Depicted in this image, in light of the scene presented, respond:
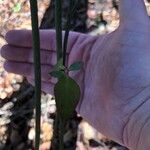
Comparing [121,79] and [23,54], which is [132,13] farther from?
[23,54]

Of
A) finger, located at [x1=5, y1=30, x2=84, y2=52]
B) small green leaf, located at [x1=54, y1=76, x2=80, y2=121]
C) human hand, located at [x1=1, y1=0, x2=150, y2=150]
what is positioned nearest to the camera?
small green leaf, located at [x1=54, y1=76, x2=80, y2=121]

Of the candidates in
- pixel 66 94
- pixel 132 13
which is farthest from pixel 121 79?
pixel 66 94

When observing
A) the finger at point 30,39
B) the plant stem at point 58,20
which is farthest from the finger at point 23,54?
the plant stem at point 58,20

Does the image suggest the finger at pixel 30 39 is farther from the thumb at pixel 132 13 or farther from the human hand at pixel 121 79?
the thumb at pixel 132 13

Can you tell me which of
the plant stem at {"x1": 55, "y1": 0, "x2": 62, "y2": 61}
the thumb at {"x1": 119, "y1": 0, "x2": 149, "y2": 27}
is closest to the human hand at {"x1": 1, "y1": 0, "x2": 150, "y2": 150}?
the thumb at {"x1": 119, "y1": 0, "x2": 149, "y2": 27}

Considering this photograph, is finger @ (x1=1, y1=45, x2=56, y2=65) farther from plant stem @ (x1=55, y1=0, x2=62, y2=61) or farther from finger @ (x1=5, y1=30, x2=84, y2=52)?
plant stem @ (x1=55, y1=0, x2=62, y2=61)

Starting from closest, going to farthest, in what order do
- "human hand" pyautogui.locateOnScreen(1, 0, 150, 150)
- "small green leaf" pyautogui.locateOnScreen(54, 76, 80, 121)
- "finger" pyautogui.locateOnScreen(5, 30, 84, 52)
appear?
"small green leaf" pyautogui.locateOnScreen(54, 76, 80, 121) < "human hand" pyautogui.locateOnScreen(1, 0, 150, 150) < "finger" pyautogui.locateOnScreen(5, 30, 84, 52)
